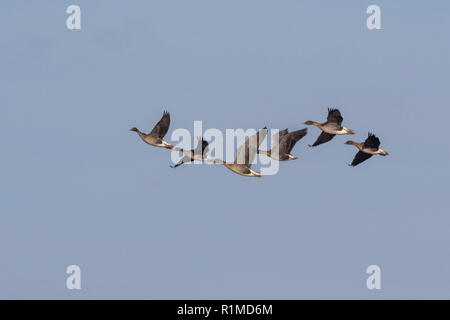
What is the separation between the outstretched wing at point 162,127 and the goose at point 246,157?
381 centimetres

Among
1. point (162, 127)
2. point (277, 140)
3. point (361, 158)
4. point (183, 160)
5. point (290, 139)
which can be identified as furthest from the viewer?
point (361, 158)

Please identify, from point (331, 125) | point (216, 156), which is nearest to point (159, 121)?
point (216, 156)

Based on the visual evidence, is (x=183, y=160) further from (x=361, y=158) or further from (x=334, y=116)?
(x=361, y=158)

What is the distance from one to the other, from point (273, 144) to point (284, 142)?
881mm

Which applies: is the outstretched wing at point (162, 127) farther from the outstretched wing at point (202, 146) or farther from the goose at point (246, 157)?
the goose at point (246, 157)

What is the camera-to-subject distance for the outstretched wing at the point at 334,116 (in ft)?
296

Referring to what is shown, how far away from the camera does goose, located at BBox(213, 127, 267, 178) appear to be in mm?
85137

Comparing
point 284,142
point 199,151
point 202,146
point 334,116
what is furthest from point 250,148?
point 334,116

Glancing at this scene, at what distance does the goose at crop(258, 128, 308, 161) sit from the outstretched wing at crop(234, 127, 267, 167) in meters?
3.67

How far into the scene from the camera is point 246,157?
8656 centimetres

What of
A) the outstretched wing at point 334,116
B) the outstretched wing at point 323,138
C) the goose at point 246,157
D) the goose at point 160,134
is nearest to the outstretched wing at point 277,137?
the outstretched wing at point 334,116
